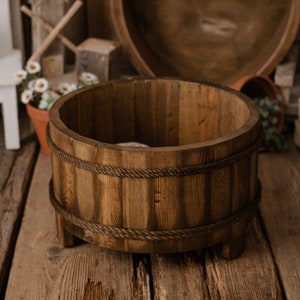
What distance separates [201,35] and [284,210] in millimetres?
1386

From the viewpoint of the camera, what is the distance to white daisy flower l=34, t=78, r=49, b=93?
133 inches

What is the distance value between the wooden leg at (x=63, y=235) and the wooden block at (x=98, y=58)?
1.20 meters

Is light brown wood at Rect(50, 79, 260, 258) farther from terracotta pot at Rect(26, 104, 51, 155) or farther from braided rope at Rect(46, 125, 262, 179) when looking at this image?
terracotta pot at Rect(26, 104, 51, 155)

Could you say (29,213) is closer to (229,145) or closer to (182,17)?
(229,145)

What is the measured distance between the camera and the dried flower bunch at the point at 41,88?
10.9ft

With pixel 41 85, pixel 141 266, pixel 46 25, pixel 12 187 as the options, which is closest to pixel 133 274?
pixel 141 266

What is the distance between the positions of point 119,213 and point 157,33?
6.17 feet

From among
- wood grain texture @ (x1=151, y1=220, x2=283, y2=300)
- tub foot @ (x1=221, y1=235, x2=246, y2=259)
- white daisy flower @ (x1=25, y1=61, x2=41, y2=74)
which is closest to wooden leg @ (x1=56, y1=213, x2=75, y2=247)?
wood grain texture @ (x1=151, y1=220, x2=283, y2=300)

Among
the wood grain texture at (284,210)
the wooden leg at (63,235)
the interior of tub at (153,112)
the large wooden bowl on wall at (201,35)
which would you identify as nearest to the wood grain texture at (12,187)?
the wooden leg at (63,235)

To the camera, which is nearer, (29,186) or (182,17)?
(29,186)

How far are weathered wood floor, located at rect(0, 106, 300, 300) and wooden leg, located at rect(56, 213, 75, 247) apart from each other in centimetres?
3

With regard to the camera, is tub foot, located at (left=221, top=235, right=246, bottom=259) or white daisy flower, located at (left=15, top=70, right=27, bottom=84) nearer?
tub foot, located at (left=221, top=235, right=246, bottom=259)

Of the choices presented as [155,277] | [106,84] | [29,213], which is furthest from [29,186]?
[155,277]

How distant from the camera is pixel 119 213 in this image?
2.33 meters
